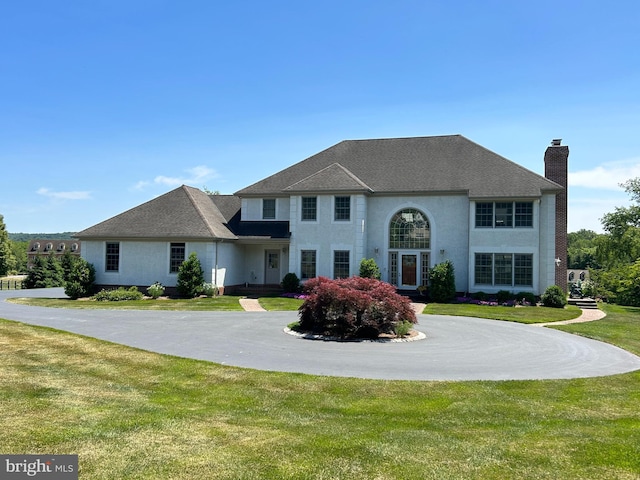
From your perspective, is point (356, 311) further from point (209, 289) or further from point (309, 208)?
point (309, 208)

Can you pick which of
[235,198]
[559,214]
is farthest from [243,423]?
[235,198]

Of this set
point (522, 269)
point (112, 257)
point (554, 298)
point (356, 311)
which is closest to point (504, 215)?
point (522, 269)

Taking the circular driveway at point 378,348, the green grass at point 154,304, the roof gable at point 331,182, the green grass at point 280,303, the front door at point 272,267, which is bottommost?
the green grass at point 154,304

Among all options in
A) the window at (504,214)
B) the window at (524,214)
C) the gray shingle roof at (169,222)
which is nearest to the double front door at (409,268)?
the window at (504,214)

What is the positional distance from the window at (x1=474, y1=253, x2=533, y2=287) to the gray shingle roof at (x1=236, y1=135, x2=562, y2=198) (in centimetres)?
345

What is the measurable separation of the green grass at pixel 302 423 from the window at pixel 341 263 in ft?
60.6

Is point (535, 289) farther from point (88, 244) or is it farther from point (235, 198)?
point (88, 244)

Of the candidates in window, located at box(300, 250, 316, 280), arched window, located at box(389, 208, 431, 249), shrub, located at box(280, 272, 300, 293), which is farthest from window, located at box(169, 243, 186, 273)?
arched window, located at box(389, 208, 431, 249)

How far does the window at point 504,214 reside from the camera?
27.3m

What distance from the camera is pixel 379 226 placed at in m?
30.1

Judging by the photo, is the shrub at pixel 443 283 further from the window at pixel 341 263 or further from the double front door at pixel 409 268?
the window at pixel 341 263

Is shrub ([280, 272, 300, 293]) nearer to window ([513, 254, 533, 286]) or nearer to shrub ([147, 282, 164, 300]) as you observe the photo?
shrub ([147, 282, 164, 300])

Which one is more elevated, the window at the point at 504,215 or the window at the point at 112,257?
the window at the point at 504,215

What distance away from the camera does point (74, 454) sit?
538 centimetres
